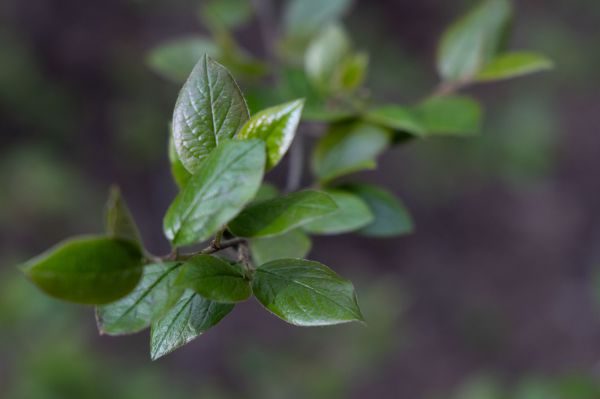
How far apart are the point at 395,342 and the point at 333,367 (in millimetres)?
231

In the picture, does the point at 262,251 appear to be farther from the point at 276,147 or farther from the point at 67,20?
the point at 67,20

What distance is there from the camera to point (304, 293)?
→ 493 millimetres

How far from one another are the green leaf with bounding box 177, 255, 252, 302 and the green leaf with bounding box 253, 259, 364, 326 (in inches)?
0.8

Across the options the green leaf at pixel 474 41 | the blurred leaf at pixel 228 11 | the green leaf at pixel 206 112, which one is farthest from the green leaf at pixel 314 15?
the green leaf at pixel 206 112

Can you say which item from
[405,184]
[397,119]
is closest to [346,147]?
[397,119]

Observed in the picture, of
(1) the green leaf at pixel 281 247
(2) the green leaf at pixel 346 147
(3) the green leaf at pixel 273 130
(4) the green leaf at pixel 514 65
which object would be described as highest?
(3) the green leaf at pixel 273 130

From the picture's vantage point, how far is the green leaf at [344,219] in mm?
679

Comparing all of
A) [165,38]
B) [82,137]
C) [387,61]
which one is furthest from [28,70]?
[387,61]

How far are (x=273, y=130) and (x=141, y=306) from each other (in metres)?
0.16

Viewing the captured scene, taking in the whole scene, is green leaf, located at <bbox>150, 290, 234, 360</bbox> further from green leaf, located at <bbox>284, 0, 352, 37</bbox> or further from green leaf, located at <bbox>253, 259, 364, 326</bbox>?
green leaf, located at <bbox>284, 0, 352, 37</bbox>

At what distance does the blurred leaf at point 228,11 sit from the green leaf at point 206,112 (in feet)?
2.05

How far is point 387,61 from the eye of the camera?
2809 mm

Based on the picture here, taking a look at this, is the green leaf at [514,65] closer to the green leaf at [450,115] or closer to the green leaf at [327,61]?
the green leaf at [450,115]

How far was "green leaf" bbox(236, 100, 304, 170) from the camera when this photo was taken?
48cm
